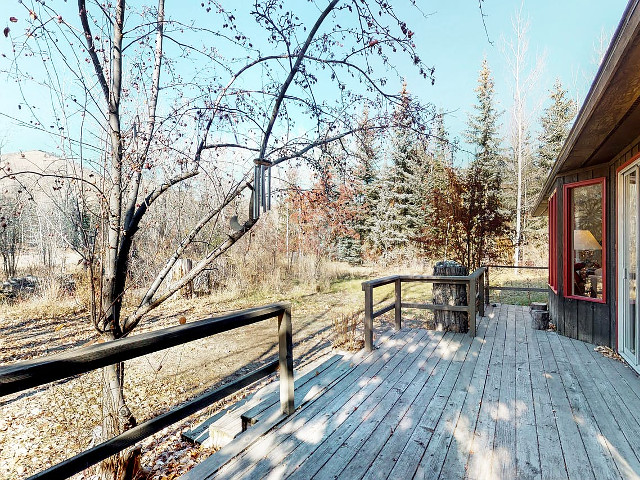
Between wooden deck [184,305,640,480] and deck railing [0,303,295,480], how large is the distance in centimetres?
41

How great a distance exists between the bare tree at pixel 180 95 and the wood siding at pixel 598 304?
290 centimetres

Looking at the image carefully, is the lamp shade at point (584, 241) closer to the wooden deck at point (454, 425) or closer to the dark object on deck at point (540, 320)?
the dark object on deck at point (540, 320)

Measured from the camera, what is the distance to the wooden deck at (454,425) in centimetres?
197

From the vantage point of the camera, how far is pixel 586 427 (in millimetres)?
2426

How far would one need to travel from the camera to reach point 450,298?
17.2ft

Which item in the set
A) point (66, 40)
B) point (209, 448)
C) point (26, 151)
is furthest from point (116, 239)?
point (209, 448)

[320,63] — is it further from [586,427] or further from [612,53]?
[586,427]

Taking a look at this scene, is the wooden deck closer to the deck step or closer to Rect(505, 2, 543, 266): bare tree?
the deck step

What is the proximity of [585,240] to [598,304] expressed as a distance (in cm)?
90

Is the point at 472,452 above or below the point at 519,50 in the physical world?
below

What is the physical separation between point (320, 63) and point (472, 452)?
12.4ft

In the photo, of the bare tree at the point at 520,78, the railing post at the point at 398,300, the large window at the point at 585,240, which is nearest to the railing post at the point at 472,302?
the railing post at the point at 398,300

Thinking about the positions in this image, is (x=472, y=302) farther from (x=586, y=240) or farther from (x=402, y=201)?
(x=402, y=201)

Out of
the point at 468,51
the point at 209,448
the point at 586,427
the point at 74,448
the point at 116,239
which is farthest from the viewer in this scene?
the point at 468,51
